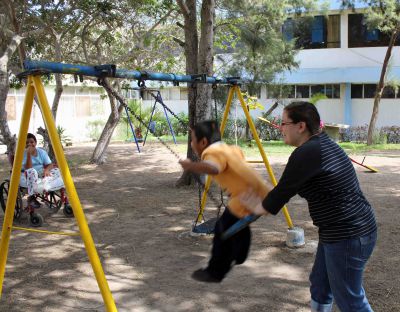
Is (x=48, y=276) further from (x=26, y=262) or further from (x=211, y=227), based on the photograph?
(x=211, y=227)

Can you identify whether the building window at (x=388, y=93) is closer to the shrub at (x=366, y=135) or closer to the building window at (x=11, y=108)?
the shrub at (x=366, y=135)

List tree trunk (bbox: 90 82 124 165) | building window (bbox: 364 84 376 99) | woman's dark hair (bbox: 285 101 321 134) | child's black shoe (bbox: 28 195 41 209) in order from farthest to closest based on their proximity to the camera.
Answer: building window (bbox: 364 84 376 99)
tree trunk (bbox: 90 82 124 165)
child's black shoe (bbox: 28 195 41 209)
woman's dark hair (bbox: 285 101 321 134)

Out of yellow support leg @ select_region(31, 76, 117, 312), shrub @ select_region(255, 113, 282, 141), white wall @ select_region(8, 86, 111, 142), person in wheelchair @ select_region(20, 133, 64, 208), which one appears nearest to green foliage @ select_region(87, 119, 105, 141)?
white wall @ select_region(8, 86, 111, 142)

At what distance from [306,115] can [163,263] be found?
3041 millimetres

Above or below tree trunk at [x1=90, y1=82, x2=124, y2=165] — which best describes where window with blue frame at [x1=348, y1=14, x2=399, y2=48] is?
above

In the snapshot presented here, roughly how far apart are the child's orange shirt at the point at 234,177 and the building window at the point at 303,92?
20.3 m

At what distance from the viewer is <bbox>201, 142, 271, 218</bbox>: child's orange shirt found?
9.95ft

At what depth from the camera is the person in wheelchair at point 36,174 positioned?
22.5ft

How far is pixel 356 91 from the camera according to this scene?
72.7 ft

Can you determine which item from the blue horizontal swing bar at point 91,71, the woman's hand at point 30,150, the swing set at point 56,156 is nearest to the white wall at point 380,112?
the woman's hand at point 30,150

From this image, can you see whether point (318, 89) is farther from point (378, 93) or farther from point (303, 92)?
point (378, 93)

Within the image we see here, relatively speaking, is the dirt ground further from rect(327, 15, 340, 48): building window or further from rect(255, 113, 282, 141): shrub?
rect(327, 15, 340, 48): building window

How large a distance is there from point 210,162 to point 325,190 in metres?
0.75

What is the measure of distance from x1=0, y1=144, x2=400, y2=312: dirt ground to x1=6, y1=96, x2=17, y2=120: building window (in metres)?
13.5
